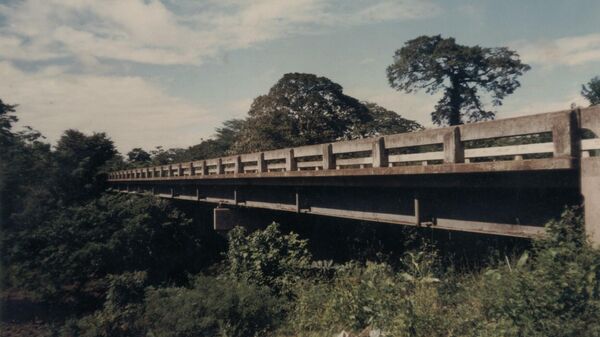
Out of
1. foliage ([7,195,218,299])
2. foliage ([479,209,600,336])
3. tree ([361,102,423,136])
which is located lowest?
foliage ([7,195,218,299])

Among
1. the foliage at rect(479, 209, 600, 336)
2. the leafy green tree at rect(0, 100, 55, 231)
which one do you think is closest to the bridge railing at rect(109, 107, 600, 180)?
the foliage at rect(479, 209, 600, 336)

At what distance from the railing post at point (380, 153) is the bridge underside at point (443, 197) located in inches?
10.0

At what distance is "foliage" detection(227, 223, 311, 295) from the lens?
1204cm

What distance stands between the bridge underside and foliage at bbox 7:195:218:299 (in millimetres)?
10334

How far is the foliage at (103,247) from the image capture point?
767 inches

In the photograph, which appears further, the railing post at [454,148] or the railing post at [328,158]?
the railing post at [328,158]

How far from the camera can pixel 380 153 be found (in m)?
8.85

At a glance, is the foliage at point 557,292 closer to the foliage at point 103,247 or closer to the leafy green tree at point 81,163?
the foliage at point 103,247

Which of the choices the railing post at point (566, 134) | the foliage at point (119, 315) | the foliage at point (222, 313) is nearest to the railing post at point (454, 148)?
the railing post at point (566, 134)

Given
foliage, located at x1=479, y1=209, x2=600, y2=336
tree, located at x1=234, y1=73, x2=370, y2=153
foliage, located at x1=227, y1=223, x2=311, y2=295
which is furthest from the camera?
tree, located at x1=234, y1=73, x2=370, y2=153

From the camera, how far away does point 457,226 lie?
7844 millimetres

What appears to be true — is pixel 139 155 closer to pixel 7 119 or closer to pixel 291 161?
pixel 7 119

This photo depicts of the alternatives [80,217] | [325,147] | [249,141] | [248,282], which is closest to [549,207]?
[325,147]

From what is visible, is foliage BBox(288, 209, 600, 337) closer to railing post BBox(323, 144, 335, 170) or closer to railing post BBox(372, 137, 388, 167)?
railing post BBox(372, 137, 388, 167)
